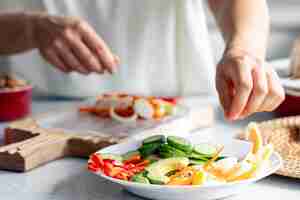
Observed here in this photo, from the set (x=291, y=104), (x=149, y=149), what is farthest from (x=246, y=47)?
(x=291, y=104)

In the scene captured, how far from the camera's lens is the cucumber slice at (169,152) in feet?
2.91

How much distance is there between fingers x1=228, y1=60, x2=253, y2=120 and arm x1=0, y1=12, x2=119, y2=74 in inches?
12.7

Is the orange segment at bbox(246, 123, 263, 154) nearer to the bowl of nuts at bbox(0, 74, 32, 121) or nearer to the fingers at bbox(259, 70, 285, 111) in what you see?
the fingers at bbox(259, 70, 285, 111)

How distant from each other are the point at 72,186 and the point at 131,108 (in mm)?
305

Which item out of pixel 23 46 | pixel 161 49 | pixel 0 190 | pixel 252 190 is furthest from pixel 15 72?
pixel 252 190

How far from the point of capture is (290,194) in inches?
34.0

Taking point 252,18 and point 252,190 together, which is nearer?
point 252,190

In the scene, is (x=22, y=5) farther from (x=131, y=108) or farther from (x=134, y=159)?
(x=134, y=159)

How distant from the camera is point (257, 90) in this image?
0.83m

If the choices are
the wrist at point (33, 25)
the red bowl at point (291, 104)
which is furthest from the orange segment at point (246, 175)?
the wrist at point (33, 25)

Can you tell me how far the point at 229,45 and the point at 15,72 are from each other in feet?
2.24

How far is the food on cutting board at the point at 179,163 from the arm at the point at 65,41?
0.25 metres

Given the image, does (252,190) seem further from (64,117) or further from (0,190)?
(64,117)

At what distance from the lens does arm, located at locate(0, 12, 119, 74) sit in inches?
44.4
